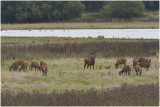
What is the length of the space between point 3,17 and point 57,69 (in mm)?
59264

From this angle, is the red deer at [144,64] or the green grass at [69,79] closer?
the green grass at [69,79]

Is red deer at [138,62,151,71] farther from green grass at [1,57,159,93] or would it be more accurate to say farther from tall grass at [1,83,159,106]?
tall grass at [1,83,159,106]

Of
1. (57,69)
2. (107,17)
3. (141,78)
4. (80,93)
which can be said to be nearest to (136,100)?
(80,93)

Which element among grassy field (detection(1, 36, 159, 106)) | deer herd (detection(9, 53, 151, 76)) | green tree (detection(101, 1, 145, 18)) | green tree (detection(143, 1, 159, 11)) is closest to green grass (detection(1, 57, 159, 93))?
grassy field (detection(1, 36, 159, 106))

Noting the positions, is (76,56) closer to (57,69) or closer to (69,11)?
(57,69)

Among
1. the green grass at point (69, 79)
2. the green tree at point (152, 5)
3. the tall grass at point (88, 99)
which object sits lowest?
the green grass at point (69, 79)

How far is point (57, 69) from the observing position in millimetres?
21062

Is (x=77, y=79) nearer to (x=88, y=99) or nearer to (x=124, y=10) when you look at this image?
(x=88, y=99)

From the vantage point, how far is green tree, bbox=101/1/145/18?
78.3m

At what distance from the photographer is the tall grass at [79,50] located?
25.9 m

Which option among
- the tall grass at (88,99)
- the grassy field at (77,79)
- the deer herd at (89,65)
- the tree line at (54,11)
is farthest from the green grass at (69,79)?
the tree line at (54,11)

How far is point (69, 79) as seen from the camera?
1819 centimetres

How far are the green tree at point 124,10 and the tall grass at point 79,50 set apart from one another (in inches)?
1911

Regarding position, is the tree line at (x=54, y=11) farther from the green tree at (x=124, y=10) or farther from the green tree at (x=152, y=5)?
the green tree at (x=152, y=5)
